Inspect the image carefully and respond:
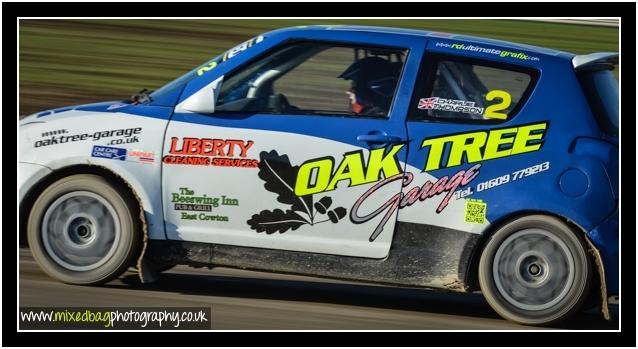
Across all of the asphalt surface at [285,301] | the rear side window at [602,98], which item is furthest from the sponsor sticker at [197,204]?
the rear side window at [602,98]

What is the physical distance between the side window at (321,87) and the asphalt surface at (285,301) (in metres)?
1.25

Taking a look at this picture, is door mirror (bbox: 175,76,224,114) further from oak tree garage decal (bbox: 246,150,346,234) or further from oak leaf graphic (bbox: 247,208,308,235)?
oak leaf graphic (bbox: 247,208,308,235)

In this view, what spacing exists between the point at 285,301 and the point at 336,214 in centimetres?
80

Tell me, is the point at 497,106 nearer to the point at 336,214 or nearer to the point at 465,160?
the point at 465,160

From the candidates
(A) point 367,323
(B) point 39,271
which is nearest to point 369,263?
(A) point 367,323

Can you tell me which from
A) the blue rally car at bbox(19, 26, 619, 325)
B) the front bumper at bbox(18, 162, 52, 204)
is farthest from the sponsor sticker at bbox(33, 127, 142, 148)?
the front bumper at bbox(18, 162, 52, 204)

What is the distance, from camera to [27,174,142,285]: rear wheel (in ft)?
20.0

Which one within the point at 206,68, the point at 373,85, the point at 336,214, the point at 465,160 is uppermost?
the point at 206,68

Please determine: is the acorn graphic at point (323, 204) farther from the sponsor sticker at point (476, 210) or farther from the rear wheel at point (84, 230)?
the rear wheel at point (84, 230)

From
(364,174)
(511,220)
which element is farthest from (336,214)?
(511,220)

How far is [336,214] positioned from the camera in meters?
5.95

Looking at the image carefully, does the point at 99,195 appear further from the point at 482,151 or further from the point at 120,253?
the point at 482,151

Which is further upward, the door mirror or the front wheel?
the door mirror

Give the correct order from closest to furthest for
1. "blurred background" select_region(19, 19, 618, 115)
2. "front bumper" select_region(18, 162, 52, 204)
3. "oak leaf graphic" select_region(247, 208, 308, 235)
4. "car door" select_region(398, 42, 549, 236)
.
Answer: "car door" select_region(398, 42, 549, 236) → "oak leaf graphic" select_region(247, 208, 308, 235) → "front bumper" select_region(18, 162, 52, 204) → "blurred background" select_region(19, 19, 618, 115)
